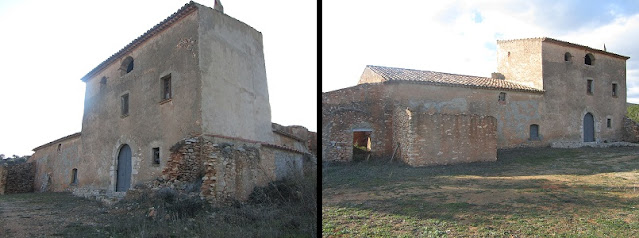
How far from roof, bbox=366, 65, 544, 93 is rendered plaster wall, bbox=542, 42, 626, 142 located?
1.44 metres

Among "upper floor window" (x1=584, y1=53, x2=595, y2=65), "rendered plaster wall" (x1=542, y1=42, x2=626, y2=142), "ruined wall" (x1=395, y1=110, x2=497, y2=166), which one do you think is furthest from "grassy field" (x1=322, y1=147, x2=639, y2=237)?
"upper floor window" (x1=584, y1=53, x2=595, y2=65)

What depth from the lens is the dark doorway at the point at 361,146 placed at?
16892 mm

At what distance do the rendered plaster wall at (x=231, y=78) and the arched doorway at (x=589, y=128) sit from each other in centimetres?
1811

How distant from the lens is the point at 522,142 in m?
19.3

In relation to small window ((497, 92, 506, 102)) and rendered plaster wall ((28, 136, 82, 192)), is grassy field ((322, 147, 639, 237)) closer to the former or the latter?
small window ((497, 92, 506, 102))

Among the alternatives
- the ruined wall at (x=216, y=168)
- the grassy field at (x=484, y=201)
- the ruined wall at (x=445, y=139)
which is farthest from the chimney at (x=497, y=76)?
the ruined wall at (x=216, y=168)

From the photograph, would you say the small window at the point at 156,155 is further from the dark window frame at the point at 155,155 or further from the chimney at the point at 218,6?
the chimney at the point at 218,6

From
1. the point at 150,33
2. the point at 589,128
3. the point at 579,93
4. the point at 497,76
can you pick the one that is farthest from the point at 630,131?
the point at 150,33

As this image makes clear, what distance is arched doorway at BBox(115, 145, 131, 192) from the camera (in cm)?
1230

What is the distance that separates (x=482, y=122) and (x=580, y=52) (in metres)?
10.5

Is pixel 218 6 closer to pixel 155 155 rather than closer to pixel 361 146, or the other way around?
pixel 155 155

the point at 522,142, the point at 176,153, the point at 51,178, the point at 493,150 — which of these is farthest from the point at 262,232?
the point at 522,142

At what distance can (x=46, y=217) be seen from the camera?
9.13 meters

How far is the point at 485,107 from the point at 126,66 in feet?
50.0
